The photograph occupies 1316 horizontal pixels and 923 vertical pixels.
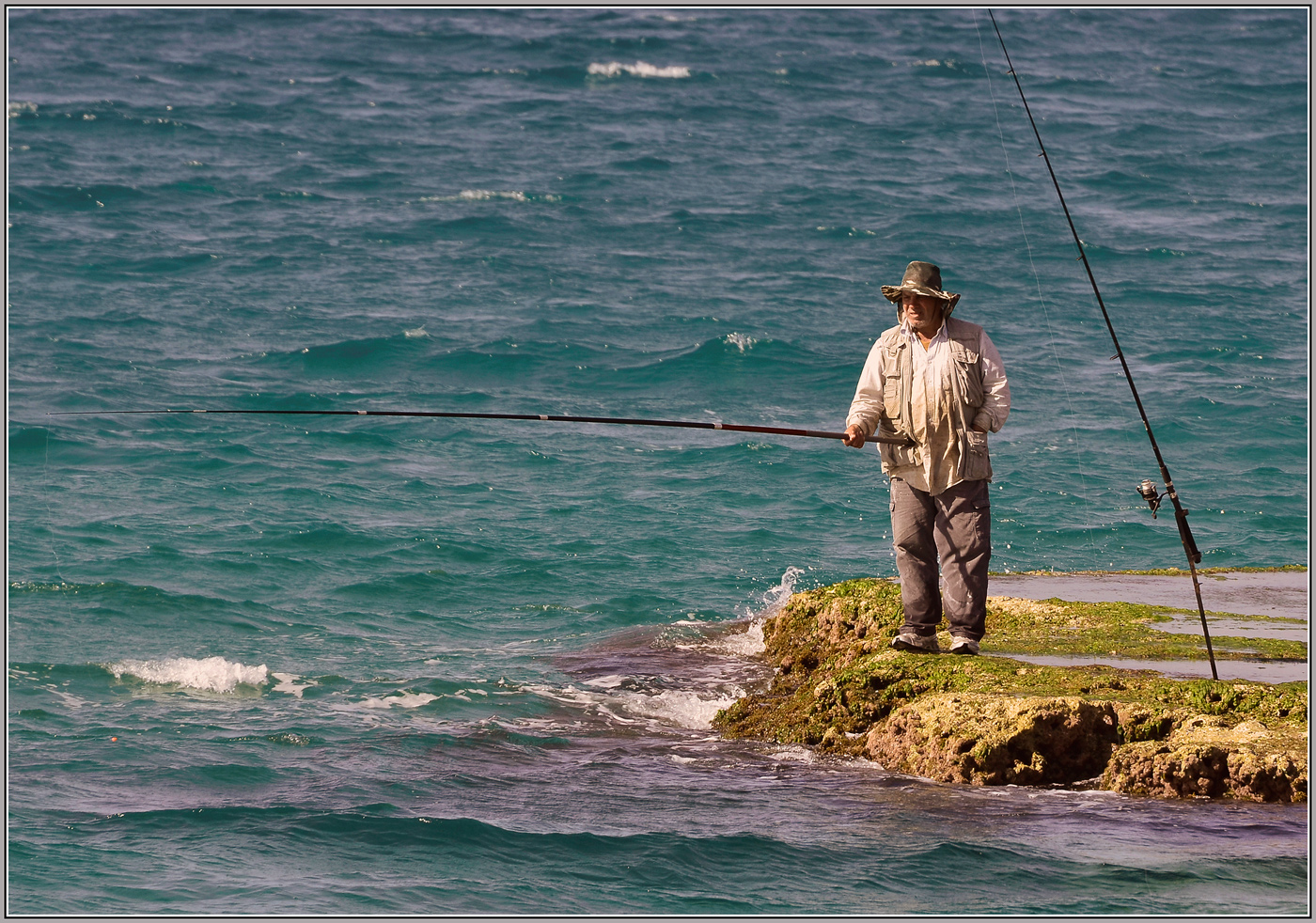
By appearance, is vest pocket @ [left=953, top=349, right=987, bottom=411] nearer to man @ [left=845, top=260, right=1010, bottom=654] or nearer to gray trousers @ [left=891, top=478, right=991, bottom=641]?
man @ [left=845, top=260, right=1010, bottom=654]

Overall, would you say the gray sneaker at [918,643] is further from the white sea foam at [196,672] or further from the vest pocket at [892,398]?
the white sea foam at [196,672]

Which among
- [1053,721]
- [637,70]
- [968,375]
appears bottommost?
[1053,721]

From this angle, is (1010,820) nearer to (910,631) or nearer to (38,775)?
(910,631)

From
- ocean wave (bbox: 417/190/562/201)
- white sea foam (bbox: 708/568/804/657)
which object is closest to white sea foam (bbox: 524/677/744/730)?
white sea foam (bbox: 708/568/804/657)

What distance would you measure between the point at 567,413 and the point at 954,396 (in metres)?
10.6

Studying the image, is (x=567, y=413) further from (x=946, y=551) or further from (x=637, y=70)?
(x=637, y=70)

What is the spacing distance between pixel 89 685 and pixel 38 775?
2039 mm

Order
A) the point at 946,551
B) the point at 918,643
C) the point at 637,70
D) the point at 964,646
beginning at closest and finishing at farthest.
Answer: the point at 946,551 → the point at 964,646 → the point at 918,643 → the point at 637,70

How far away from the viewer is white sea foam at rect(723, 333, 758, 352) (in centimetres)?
1962

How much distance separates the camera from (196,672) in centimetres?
969

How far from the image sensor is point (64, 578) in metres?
12.1

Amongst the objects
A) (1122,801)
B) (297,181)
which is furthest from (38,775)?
(297,181)

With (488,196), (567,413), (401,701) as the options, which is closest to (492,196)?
(488,196)

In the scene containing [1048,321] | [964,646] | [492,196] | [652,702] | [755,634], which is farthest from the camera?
[492,196]
